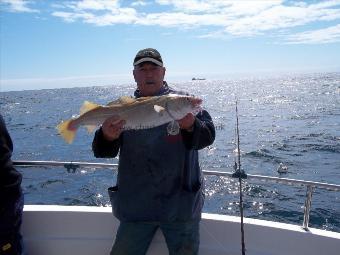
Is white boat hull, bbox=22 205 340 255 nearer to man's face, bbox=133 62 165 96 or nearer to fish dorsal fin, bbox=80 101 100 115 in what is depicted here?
fish dorsal fin, bbox=80 101 100 115

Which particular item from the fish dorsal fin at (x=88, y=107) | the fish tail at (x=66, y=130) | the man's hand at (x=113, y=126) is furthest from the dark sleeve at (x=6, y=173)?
the man's hand at (x=113, y=126)

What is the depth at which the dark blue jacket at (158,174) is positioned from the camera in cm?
378

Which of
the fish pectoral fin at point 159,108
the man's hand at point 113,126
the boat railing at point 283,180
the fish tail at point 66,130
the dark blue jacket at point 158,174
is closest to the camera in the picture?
the fish pectoral fin at point 159,108

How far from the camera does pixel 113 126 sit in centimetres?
363

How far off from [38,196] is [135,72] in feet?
39.5

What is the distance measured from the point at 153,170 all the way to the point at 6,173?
1.30 m

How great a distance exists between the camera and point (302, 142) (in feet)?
82.2

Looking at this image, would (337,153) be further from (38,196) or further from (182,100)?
(182,100)

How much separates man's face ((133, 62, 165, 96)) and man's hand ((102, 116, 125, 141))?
0.50 metres

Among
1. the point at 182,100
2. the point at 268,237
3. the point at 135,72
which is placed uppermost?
the point at 135,72

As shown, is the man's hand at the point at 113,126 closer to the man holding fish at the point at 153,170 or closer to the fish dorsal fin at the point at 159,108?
the man holding fish at the point at 153,170

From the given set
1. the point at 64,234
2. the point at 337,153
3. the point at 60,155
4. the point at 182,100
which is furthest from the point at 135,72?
the point at 60,155

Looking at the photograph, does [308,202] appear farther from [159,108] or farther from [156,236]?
[159,108]

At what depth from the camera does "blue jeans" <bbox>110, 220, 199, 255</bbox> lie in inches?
150
